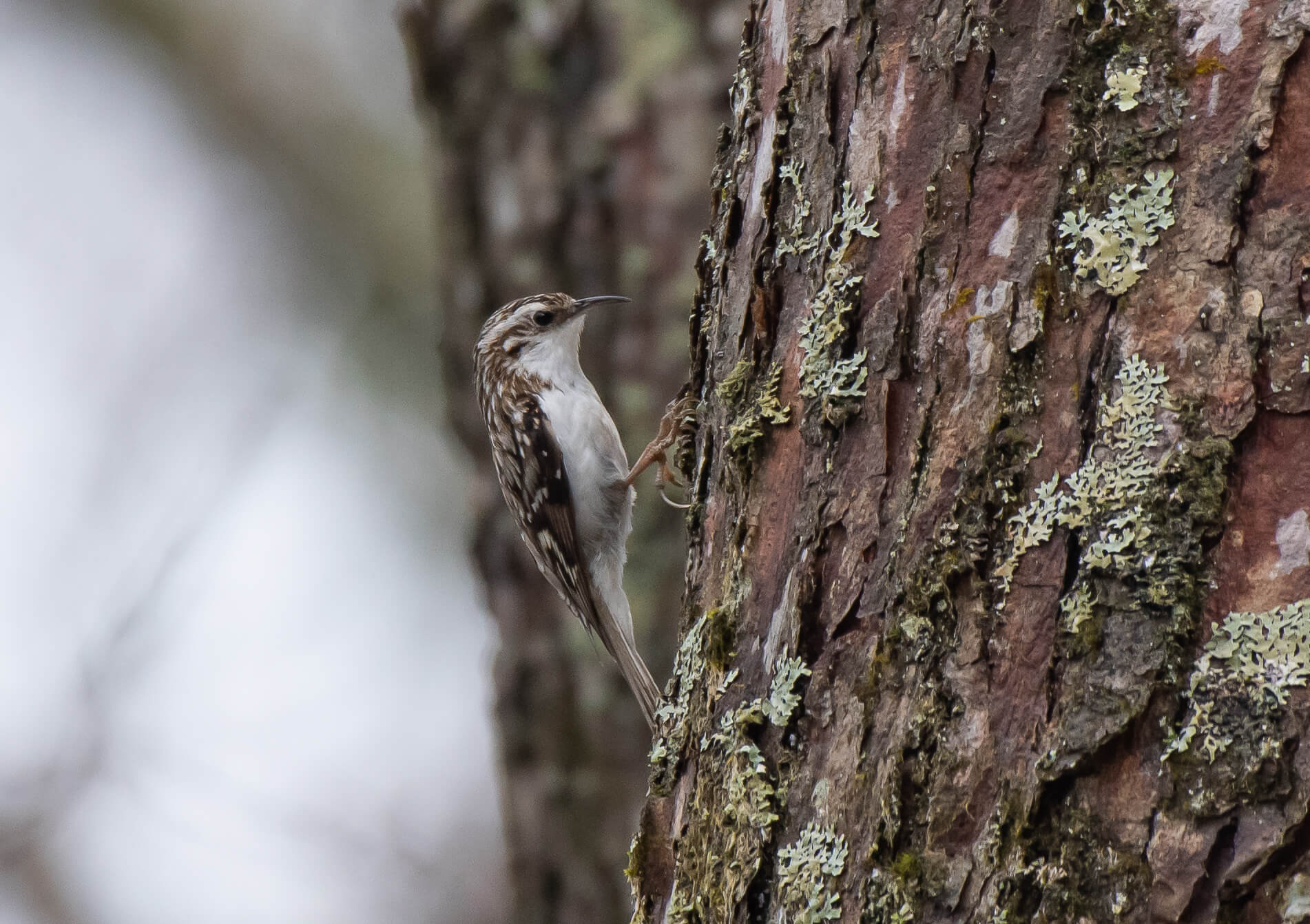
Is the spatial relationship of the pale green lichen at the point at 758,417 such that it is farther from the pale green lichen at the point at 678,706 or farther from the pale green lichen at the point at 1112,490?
the pale green lichen at the point at 1112,490

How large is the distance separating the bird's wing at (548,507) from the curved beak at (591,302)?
1.32ft

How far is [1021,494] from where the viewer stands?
4.85 feet

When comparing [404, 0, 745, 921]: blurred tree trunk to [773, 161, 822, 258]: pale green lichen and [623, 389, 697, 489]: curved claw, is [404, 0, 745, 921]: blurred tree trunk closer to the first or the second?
[623, 389, 697, 489]: curved claw

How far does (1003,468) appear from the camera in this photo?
1495mm

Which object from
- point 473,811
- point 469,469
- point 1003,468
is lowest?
point 473,811

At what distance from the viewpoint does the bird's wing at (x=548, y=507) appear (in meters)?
4.21

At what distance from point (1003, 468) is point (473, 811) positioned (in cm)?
650

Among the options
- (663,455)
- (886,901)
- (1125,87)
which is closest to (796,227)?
(1125,87)

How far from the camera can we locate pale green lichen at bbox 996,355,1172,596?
1.41 m

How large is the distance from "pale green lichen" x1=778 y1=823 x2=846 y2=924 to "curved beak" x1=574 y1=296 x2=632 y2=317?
267 cm

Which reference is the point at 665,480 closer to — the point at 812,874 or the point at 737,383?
the point at 737,383

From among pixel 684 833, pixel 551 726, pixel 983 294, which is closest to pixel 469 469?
pixel 551 726

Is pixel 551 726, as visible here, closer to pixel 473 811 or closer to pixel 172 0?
pixel 473 811

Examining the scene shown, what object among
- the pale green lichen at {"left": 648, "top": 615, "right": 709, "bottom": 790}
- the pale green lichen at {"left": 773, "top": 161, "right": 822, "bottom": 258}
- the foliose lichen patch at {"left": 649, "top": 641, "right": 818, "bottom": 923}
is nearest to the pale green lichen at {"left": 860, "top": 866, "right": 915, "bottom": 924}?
the foliose lichen patch at {"left": 649, "top": 641, "right": 818, "bottom": 923}
